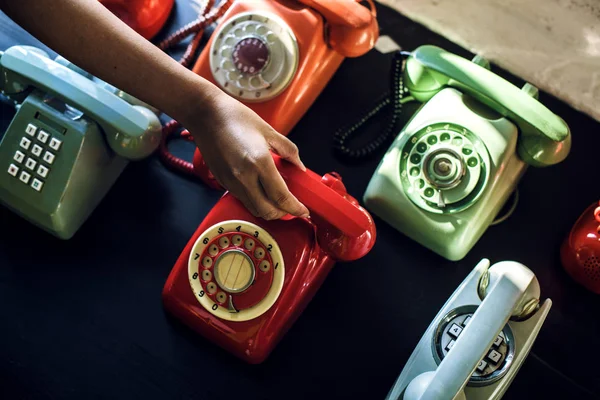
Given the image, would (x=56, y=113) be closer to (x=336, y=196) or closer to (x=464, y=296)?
(x=336, y=196)

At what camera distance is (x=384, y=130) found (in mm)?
1062

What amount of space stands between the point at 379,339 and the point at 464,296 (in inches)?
6.8

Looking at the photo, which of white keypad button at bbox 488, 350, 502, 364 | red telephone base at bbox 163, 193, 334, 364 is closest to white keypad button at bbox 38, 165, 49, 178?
red telephone base at bbox 163, 193, 334, 364

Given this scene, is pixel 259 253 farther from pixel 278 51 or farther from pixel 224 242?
pixel 278 51

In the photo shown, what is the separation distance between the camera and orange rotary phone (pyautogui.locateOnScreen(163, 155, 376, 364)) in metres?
0.89

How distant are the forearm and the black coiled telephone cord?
0.41 metres

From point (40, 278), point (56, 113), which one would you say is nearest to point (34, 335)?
point (40, 278)

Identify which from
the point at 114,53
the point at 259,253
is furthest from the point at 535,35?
the point at 114,53

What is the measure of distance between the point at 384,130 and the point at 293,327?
40 centimetres

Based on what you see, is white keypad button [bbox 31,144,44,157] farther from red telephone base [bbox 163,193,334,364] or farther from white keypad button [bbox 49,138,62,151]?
red telephone base [bbox 163,193,334,364]

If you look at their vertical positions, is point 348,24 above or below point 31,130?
above

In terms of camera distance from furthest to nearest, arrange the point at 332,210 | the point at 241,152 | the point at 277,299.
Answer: the point at 277,299 → the point at 332,210 → the point at 241,152

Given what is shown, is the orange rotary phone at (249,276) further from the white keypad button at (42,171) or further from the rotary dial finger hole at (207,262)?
the white keypad button at (42,171)

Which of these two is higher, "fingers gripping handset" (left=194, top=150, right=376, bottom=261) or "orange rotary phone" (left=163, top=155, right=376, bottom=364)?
"fingers gripping handset" (left=194, top=150, right=376, bottom=261)
